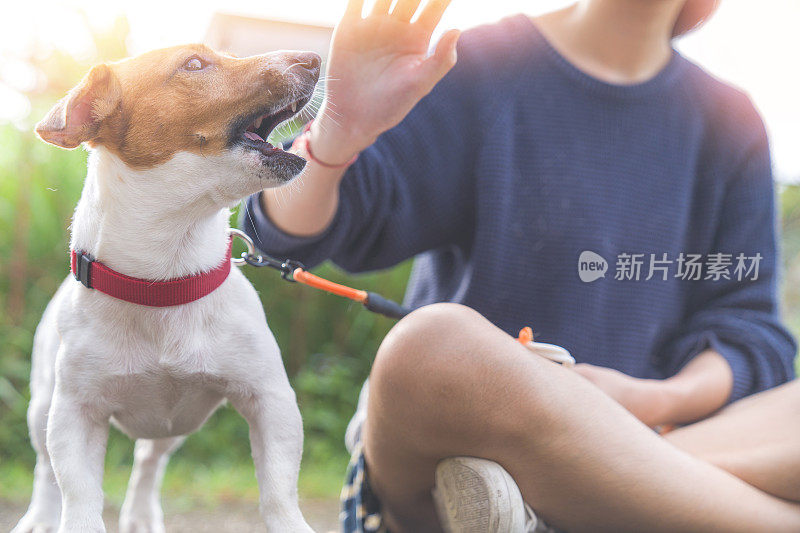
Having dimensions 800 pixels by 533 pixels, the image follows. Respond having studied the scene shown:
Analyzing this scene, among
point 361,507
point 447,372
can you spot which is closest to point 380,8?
point 447,372

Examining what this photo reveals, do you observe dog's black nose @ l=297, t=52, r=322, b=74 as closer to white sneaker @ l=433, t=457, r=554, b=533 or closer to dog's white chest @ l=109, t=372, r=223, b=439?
dog's white chest @ l=109, t=372, r=223, b=439

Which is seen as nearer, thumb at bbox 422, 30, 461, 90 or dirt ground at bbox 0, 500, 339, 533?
thumb at bbox 422, 30, 461, 90

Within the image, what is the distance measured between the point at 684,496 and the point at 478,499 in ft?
0.98

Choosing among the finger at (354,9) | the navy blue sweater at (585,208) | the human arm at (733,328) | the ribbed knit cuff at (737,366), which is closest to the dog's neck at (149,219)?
the finger at (354,9)

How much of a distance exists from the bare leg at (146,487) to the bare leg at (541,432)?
1.04ft

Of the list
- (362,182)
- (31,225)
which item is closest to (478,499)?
(362,182)

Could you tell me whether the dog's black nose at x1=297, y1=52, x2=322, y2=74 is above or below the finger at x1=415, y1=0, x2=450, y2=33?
below

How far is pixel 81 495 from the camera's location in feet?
2.43

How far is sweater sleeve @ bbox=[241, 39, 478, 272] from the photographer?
1.19m

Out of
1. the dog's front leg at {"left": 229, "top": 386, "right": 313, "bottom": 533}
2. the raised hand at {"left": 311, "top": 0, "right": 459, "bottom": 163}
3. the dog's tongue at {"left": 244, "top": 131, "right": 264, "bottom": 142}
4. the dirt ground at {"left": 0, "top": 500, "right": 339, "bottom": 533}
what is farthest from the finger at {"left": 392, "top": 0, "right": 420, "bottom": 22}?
the dirt ground at {"left": 0, "top": 500, "right": 339, "bottom": 533}

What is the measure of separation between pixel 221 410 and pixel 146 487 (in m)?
0.45

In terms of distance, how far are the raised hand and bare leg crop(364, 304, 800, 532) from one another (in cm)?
A: 30

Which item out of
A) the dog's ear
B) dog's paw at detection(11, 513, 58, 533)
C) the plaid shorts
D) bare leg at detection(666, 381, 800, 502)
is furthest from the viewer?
the plaid shorts

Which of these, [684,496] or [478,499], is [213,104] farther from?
[684,496]
